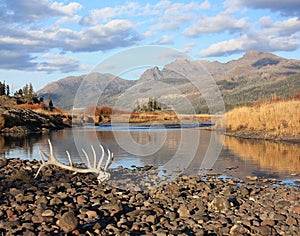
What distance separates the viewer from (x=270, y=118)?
30.0 m

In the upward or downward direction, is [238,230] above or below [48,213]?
below

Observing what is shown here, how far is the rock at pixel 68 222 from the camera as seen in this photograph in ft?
24.2

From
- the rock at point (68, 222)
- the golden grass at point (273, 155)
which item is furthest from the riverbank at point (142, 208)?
the golden grass at point (273, 155)

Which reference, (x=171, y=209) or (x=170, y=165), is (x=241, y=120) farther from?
(x=171, y=209)

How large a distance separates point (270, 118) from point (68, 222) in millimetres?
25089

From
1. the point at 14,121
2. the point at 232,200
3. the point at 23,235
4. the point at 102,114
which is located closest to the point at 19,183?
the point at 23,235

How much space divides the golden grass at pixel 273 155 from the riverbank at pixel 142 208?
4.10m

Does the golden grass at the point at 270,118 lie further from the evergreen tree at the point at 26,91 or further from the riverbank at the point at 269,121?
the evergreen tree at the point at 26,91

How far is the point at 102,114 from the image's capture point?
6512 centimetres

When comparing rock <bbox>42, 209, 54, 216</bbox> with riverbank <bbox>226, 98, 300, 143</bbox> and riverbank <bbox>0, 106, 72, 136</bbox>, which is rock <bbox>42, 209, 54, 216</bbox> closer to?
riverbank <bbox>226, 98, 300, 143</bbox>

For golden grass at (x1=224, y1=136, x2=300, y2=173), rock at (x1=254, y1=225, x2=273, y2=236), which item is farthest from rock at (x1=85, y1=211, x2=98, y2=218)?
golden grass at (x1=224, y1=136, x2=300, y2=173)

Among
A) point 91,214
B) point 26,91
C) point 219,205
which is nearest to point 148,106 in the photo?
point 26,91

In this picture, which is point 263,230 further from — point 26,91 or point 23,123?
point 26,91

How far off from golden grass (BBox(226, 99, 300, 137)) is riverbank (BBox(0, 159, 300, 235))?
16.6m
